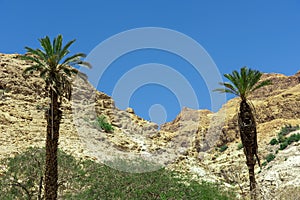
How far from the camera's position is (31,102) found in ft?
127

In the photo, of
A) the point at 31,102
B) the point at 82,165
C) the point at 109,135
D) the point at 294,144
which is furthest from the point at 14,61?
the point at 294,144

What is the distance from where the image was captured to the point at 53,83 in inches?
686

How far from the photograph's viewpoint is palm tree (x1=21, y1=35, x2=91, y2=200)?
17.2 m

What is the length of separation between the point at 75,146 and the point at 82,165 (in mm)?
4897

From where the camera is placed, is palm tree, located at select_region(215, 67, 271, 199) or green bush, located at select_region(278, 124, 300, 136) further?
green bush, located at select_region(278, 124, 300, 136)

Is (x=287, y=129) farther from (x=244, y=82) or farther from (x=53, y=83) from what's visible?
(x=53, y=83)

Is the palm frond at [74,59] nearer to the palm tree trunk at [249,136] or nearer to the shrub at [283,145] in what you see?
the palm tree trunk at [249,136]

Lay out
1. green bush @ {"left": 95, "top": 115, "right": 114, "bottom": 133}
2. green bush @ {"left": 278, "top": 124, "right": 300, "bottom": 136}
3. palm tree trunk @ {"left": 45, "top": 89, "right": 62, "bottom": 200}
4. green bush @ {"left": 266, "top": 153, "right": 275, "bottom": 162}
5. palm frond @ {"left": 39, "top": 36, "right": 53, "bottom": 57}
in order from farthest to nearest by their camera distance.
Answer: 1. green bush @ {"left": 278, "top": 124, "right": 300, "bottom": 136}
2. green bush @ {"left": 266, "top": 153, "right": 275, "bottom": 162}
3. green bush @ {"left": 95, "top": 115, "right": 114, "bottom": 133}
4. palm frond @ {"left": 39, "top": 36, "right": 53, "bottom": 57}
5. palm tree trunk @ {"left": 45, "top": 89, "right": 62, "bottom": 200}

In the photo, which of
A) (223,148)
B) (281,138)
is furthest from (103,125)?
(223,148)

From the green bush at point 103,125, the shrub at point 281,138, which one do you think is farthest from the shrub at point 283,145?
the green bush at point 103,125

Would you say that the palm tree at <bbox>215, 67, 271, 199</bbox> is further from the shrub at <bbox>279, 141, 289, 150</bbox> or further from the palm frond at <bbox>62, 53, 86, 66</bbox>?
the shrub at <bbox>279, 141, 289, 150</bbox>

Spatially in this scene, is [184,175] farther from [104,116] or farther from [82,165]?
[104,116]

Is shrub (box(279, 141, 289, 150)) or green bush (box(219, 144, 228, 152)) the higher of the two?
green bush (box(219, 144, 228, 152))

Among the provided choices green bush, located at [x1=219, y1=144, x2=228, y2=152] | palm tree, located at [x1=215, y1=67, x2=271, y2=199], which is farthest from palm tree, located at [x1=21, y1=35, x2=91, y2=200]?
green bush, located at [x1=219, y1=144, x2=228, y2=152]
